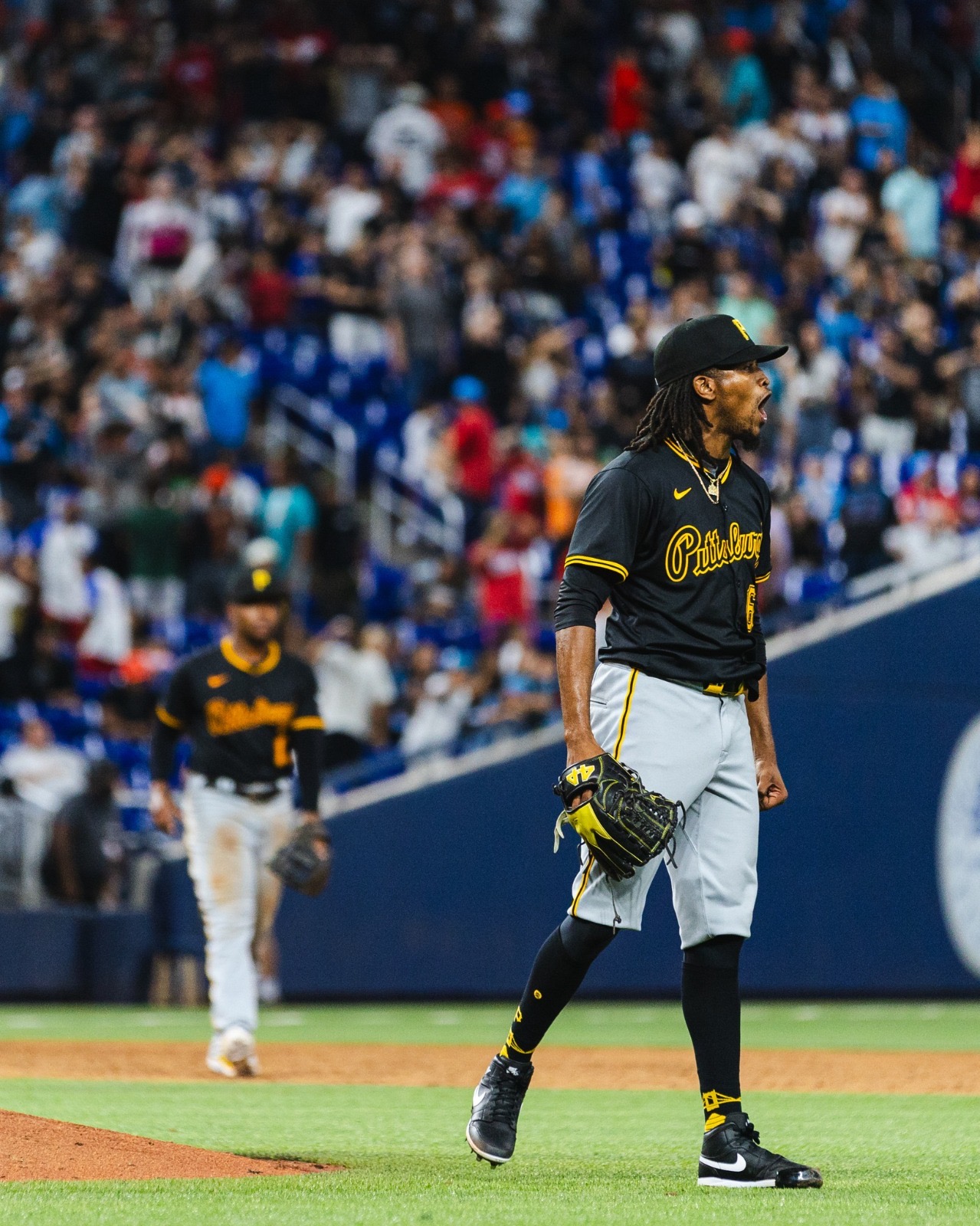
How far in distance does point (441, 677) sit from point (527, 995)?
871cm

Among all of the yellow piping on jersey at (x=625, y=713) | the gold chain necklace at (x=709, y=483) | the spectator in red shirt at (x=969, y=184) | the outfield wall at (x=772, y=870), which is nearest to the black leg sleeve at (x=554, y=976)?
the yellow piping on jersey at (x=625, y=713)

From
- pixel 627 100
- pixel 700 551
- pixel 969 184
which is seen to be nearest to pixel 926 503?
pixel 969 184

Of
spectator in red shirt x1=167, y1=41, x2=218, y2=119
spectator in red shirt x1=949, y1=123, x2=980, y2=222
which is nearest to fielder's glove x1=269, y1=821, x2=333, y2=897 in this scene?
spectator in red shirt x1=949, y1=123, x2=980, y2=222

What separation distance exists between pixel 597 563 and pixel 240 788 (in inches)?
152

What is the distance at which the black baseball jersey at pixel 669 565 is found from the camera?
472cm

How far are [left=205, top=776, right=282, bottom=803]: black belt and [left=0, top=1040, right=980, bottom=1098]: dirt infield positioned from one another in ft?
3.58

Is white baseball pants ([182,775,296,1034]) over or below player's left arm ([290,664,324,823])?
below

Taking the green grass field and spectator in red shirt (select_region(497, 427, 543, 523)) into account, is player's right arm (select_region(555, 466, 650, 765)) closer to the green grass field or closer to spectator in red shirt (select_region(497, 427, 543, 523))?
the green grass field

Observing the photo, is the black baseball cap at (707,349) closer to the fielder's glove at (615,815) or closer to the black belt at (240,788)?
the fielder's glove at (615,815)

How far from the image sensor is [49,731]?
45.2 ft

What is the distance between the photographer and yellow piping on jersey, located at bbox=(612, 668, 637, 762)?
4730mm

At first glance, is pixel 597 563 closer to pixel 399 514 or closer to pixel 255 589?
pixel 255 589

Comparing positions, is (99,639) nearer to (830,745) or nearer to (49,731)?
(49,731)

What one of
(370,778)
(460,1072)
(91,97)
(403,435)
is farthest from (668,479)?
(91,97)
